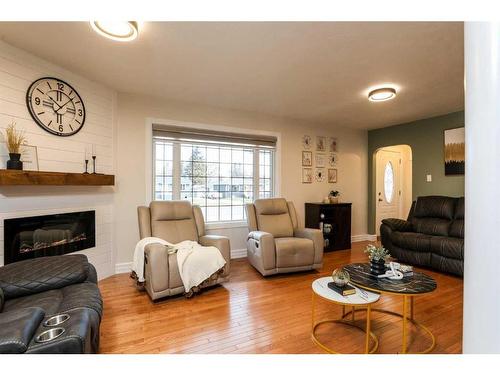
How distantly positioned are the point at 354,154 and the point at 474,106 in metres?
4.78

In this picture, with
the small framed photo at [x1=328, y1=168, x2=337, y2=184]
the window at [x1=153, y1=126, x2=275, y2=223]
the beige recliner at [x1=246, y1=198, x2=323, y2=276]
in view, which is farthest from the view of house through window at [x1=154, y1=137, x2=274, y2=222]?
the small framed photo at [x1=328, y1=168, x2=337, y2=184]

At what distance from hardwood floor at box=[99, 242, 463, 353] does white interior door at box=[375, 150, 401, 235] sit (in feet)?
8.80

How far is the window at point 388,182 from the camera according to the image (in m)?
5.68

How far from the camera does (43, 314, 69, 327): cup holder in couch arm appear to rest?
47.6 inches

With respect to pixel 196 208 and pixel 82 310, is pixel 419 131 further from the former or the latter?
pixel 82 310

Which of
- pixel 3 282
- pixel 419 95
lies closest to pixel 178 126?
Answer: pixel 3 282

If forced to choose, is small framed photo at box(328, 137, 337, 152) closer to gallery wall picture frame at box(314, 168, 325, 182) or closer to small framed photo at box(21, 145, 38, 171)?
gallery wall picture frame at box(314, 168, 325, 182)

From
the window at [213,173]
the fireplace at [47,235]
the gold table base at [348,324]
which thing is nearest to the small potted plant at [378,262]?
the gold table base at [348,324]

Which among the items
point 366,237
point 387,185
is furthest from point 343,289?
point 387,185

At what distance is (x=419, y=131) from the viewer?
4.54 m

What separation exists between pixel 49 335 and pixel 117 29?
2054 millimetres

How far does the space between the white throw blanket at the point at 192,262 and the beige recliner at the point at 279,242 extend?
0.62 m

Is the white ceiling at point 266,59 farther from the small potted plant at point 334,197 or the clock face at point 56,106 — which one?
the small potted plant at point 334,197

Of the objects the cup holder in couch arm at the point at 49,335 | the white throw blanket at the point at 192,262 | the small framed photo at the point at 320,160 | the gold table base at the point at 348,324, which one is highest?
the small framed photo at the point at 320,160
